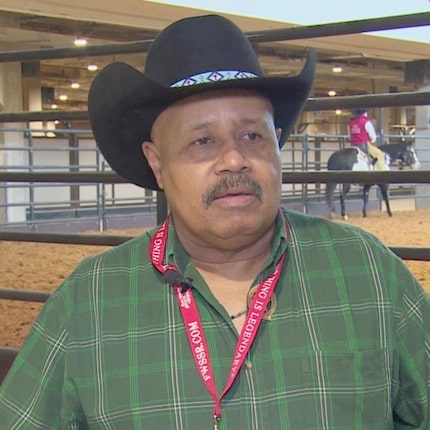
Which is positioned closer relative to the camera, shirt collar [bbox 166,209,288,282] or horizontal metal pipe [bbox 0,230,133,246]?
shirt collar [bbox 166,209,288,282]

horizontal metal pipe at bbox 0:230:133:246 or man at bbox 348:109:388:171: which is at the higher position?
man at bbox 348:109:388:171

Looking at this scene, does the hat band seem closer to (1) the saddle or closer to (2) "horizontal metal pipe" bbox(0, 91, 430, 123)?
(2) "horizontal metal pipe" bbox(0, 91, 430, 123)

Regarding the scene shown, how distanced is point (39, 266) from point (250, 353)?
444 cm

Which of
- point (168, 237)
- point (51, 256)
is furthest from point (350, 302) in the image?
point (51, 256)

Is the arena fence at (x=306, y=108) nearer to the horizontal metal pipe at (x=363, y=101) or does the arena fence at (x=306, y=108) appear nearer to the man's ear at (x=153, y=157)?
the horizontal metal pipe at (x=363, y=101)

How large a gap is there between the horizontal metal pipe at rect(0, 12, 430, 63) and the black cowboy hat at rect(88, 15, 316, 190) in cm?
92

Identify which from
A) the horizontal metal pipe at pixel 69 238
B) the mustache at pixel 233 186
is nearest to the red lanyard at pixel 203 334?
the mustache at pixel 233 186

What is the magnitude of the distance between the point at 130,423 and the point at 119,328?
130mm

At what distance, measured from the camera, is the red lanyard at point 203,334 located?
99cm

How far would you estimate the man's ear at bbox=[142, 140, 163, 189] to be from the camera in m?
1.19

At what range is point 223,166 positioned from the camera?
3.44 feet

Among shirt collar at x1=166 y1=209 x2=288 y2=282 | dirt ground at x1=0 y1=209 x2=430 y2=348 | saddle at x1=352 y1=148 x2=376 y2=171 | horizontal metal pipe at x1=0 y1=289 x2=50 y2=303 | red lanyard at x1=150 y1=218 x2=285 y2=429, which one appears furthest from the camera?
saddle at x1=352 y1=148 x2=376 y2=171

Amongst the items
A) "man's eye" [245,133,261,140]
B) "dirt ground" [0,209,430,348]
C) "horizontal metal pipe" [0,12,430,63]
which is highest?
"horizontal metal pipe" [0,12,430,63]

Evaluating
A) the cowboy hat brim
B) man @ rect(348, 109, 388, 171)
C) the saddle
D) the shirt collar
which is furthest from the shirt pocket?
man @ rect(348, 109, 388, 171)
